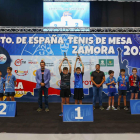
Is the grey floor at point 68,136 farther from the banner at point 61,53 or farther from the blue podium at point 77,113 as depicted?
the banner at point 61,53

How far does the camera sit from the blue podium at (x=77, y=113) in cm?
315

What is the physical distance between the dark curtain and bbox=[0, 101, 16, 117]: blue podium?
4.86 metres

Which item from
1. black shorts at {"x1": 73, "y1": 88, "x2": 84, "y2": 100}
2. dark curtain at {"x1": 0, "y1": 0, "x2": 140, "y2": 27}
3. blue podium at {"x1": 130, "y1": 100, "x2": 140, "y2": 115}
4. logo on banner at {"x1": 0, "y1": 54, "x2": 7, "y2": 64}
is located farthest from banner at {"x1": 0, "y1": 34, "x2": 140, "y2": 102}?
dark curtain at {"x1": 0, "y1": 0, "x2": 140, "y2": 27}

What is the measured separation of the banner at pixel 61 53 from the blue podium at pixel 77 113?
2.26 meters

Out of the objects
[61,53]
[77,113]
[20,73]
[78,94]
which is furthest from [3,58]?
[77,113]

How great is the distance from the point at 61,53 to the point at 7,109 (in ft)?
8.96

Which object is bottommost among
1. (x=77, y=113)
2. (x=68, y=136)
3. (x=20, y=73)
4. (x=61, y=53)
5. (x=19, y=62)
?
(x=68, y=136)

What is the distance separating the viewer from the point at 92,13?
24.0 ft

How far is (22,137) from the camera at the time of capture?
8.04ft

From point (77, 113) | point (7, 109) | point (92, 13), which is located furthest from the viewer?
point (92, 13)

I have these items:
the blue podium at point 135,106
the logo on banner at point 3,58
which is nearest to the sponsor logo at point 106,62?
the blue podium at point 135,106

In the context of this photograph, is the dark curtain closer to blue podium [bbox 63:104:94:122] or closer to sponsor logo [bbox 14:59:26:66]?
sponsor logo [bbox 14:59:26:66]

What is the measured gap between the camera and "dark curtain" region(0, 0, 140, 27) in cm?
725

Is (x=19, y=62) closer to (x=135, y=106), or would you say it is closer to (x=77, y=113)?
(x=77, y=113)
